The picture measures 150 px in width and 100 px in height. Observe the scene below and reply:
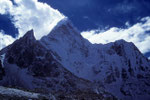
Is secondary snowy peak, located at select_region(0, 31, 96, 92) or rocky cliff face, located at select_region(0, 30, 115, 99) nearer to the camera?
rocky cliff face, located at select_region(0, 30, 115, 99)

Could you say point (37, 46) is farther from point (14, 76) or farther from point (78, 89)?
point (78, 89)

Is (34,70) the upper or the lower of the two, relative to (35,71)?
upper

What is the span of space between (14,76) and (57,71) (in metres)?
37.0

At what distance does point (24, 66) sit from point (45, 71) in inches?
750

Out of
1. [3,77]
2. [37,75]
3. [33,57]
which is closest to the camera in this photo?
[3,77]

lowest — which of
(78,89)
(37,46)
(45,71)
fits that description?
(78,89)

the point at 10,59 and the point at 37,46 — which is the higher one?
the point at 37,46

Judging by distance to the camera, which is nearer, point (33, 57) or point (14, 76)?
point (14, 76)

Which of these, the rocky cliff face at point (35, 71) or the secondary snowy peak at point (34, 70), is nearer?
the rocky cliff face at point (35, 71)

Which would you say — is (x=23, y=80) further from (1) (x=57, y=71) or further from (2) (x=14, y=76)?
(1) (x=57, y=71)

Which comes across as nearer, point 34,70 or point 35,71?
point 35,71

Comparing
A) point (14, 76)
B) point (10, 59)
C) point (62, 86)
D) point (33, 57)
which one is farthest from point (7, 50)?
point (62, 86)

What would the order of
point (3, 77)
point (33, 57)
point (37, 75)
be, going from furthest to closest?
1. point (33, 57)
2. point (37, 75)
3. point (3, 77)

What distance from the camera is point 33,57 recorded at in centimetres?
17612
